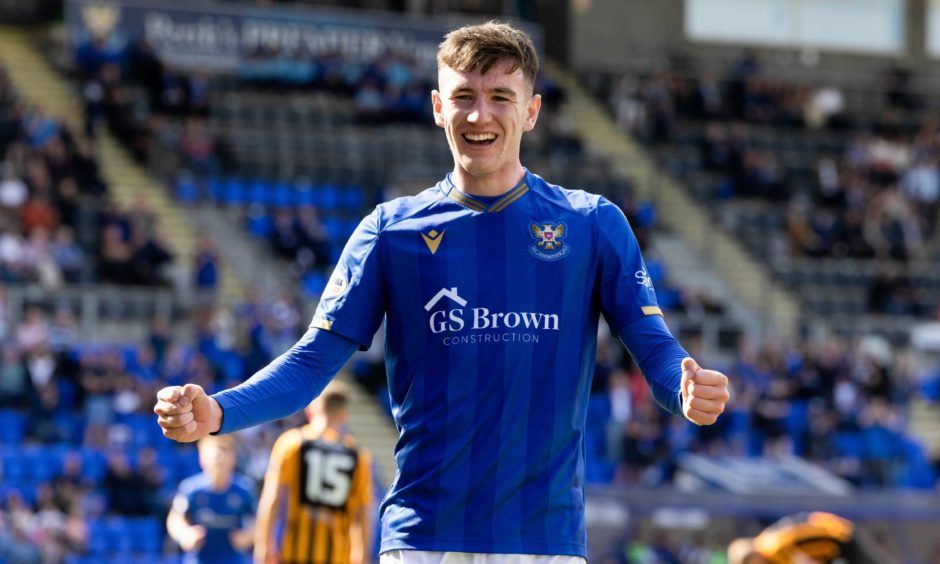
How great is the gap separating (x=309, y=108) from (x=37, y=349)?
10080 mm

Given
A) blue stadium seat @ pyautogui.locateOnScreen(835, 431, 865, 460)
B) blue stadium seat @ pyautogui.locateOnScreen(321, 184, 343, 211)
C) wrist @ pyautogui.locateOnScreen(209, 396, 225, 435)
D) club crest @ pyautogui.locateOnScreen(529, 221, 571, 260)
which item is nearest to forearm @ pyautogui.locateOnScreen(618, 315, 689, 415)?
club crest @ pyautogui.locateOnScreen(529, 221, 571, 260)

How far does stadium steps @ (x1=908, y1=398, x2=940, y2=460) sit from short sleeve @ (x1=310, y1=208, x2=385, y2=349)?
66.7 ft

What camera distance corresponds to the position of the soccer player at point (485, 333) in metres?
4.11

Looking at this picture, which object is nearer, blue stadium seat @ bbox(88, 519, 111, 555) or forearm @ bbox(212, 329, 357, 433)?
forearm @ bbox(212, 329, 357, 433)

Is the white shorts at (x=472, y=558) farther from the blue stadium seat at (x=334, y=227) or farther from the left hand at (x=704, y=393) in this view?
the blue stadium seat at (x=334, y=227)

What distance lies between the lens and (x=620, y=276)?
4.27 m

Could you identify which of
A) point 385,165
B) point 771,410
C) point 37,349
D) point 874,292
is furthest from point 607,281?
point 874,292

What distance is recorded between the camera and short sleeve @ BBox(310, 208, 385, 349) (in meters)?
4.28

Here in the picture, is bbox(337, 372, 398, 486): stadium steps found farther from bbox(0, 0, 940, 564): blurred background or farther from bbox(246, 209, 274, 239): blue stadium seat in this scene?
bbox(246, 209, 274, 239): blue stadium seat

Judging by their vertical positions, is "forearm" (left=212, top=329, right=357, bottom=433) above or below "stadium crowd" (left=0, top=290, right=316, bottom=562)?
above

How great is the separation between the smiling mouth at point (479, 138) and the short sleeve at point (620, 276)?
351 mm

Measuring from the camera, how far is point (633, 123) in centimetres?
2944

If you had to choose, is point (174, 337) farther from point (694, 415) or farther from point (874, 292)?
point (694, 415)

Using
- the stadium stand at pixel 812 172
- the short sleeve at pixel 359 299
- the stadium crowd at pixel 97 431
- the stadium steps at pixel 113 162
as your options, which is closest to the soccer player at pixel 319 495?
the stadium crowd at pixel 97 431
